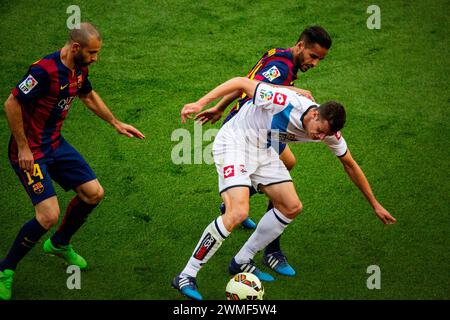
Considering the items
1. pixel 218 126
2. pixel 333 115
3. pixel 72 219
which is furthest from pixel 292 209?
pixel 218 126

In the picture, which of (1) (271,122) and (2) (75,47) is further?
(1) (271,122)

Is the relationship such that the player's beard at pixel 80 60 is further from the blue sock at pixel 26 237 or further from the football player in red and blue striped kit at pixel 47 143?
the blue sock at pixel 26 237

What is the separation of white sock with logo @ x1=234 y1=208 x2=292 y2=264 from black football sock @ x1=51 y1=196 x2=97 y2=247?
129 centimetres

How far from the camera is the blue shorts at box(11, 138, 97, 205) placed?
195 inches

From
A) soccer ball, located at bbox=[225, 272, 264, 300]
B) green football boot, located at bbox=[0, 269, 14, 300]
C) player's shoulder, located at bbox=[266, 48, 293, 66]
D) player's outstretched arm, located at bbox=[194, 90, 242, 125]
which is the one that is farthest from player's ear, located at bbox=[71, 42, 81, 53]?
soccer ball, located at bbox=[225, 272, 264, 300]

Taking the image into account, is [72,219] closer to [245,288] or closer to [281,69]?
[245,288]

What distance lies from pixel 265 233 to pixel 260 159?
1.96 feet

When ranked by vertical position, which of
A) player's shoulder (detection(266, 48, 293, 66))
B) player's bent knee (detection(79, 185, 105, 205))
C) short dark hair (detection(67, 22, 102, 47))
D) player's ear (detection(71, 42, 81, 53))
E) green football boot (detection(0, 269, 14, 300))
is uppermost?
player's shoulder (detection(266, 48, 293, 66))

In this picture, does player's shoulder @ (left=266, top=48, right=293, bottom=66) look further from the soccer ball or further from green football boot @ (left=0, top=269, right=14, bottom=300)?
green football boot @ (left=0, top=269, right=14, bottom=300)

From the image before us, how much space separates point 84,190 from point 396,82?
474 centimetres

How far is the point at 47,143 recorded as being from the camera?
202 inches

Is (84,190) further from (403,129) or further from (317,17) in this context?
(317,17)

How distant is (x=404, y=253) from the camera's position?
575 centimetres

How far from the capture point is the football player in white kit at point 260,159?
492 cm
